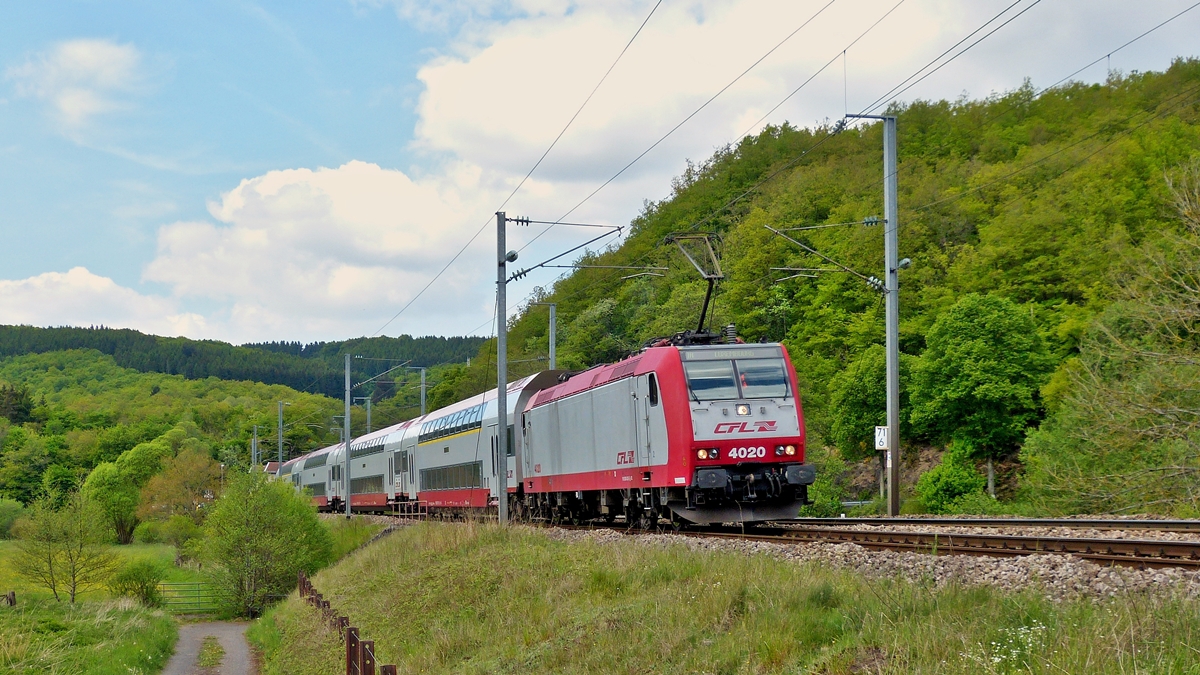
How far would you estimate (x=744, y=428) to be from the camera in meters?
18.5

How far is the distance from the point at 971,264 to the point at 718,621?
158ft

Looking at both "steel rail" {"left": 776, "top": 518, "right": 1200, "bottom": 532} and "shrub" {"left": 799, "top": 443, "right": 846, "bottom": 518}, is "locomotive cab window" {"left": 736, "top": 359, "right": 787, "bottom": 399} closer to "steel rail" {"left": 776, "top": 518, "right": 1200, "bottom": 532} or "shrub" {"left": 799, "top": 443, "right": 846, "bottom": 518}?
"steel rail" {"left": 776, "top": 518, "right": 1200, "bottom": 532}

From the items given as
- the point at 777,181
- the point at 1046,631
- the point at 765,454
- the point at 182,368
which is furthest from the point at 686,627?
the point at 182,368

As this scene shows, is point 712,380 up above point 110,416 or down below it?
below

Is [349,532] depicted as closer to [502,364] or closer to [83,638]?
[83,638]

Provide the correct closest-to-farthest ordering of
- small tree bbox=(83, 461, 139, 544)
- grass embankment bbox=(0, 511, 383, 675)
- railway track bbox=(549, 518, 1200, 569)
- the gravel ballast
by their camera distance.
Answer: the gravel ballast → railway track bbox=(549, 518, 1200, 569) → grass embankment bbox=(0, 511, 383, 675) → small tree bbox=(83, 461, 139, 544)

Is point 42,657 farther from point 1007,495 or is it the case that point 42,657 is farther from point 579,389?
point 1007,495

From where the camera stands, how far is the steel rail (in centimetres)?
1579

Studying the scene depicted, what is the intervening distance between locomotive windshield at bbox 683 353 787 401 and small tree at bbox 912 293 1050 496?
2609 centimetres

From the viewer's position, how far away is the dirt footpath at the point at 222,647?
33.9 m

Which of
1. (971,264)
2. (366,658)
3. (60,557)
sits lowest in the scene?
(60,557)

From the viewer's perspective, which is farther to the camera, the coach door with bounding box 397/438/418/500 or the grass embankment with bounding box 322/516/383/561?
the grass embankment with bounding box 322/516/383/561

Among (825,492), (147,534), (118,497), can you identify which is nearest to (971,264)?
(825,492)

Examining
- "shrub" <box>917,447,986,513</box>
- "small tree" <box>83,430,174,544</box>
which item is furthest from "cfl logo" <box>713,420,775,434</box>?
"small tree" <box>83,430,174,544</box>
